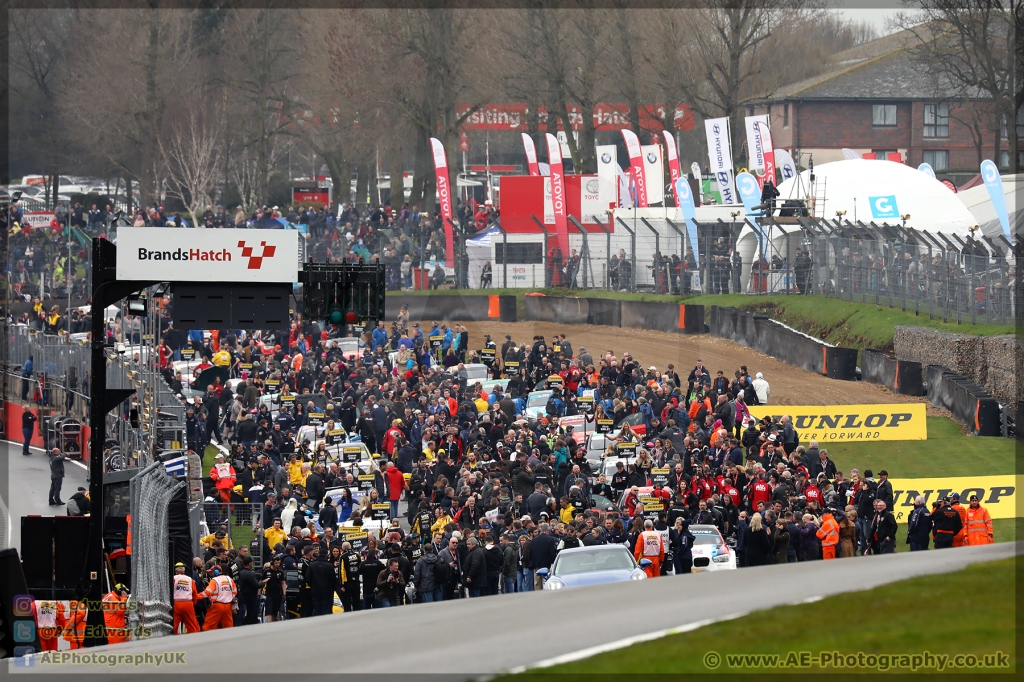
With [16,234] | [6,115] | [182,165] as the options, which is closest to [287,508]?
[16,234]

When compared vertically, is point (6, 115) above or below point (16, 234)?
above

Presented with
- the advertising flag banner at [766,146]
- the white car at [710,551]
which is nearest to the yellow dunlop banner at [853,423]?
the white car at [710,551]

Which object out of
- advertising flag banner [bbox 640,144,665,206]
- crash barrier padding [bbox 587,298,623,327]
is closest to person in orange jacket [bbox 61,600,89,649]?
crash barrier padding [bbox 587,298,623,327]

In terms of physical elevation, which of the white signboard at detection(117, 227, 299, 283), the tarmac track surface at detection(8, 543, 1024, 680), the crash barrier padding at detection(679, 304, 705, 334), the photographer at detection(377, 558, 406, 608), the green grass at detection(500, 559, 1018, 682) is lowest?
the photographer at detection(377, 558, 406, 608)

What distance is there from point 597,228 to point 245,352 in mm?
15240

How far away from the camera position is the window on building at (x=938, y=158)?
70688mm

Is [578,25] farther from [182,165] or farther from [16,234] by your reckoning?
[16,234]

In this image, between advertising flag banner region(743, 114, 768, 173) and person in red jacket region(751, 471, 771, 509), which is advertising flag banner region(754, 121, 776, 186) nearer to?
advertising flag banner region(743, 114, 768, 173)

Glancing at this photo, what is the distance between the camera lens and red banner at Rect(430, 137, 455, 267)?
42.9 meters

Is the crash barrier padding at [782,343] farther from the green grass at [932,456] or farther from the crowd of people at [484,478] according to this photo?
the green grass at [932,456]

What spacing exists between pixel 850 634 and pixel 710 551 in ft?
27.2

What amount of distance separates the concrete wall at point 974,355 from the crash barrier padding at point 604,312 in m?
10.1

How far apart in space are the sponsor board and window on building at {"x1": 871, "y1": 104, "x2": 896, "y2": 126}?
48168 millimetres

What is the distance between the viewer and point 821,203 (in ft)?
133
